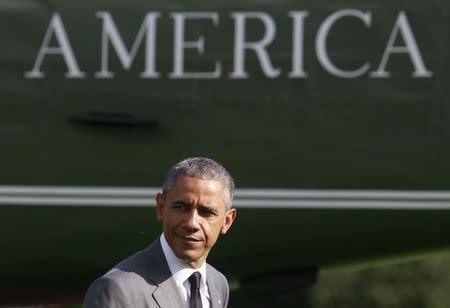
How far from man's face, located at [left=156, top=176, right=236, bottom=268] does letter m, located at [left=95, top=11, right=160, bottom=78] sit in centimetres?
186

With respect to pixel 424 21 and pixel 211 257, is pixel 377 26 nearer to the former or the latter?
pixel 424 21

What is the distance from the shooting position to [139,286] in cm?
201

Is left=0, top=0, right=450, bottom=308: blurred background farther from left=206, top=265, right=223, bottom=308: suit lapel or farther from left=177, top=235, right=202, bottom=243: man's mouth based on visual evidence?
left=177, top=235, right=202, bottom=243: man's mouth

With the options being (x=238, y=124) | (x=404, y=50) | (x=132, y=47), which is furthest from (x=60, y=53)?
(x=404, y=50)

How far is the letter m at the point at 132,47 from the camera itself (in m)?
3.87

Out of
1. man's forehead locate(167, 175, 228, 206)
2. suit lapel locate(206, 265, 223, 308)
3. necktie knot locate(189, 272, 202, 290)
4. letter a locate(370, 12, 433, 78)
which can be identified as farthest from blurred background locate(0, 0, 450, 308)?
man's forehead locate(167, 175, 228, 206)

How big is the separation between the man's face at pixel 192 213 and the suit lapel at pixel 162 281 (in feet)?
0.17

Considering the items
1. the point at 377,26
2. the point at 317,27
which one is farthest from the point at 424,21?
the point at 317,27

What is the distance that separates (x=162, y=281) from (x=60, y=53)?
2.05 m

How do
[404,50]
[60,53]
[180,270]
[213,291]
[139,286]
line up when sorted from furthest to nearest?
[60,53]
[404,50]
[213,291]
[180,270]
[139,286]

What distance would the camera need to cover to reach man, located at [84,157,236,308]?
6.46ft

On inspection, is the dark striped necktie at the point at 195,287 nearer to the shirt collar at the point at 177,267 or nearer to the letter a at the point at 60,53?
the shirt collar at the point at 177,267

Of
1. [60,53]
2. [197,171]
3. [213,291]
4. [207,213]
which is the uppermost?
[60,53]

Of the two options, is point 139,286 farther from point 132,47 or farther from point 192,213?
point 132,47
